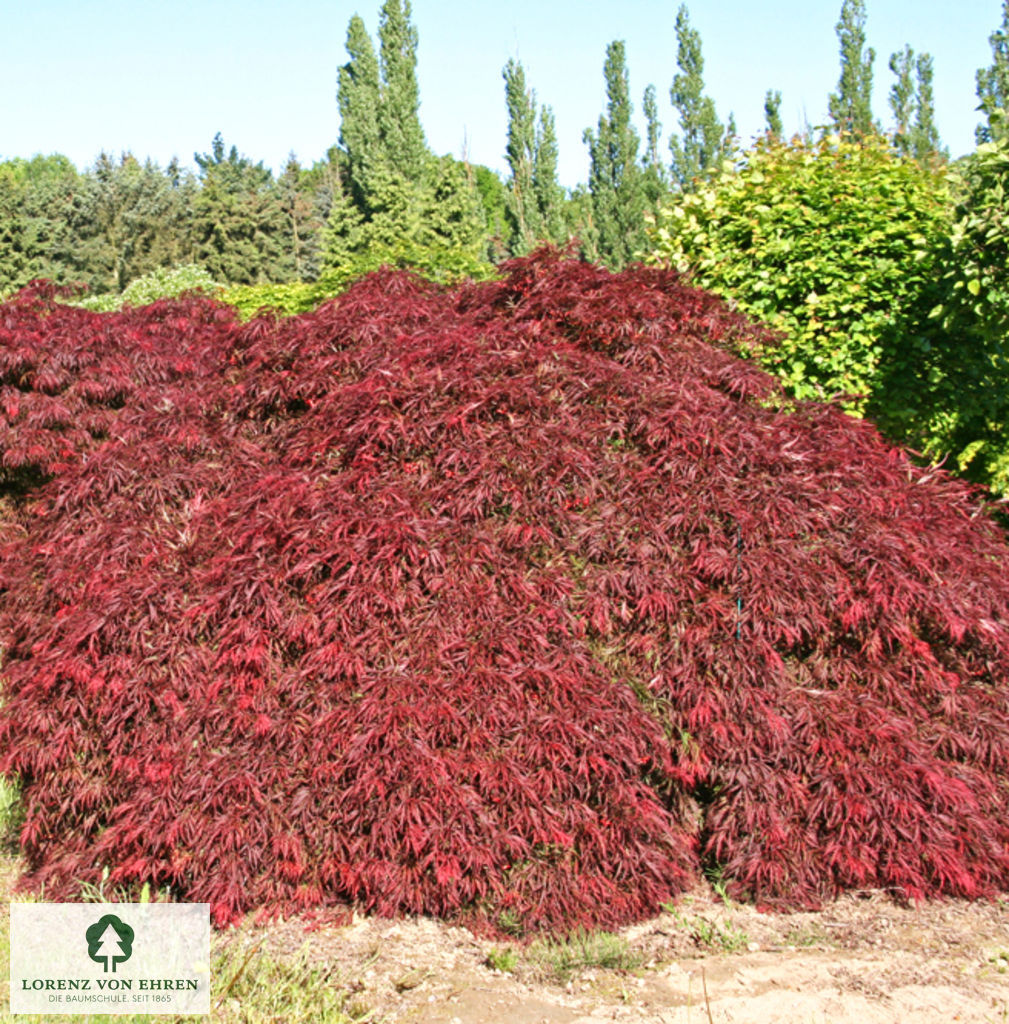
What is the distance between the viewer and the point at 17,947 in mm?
3369

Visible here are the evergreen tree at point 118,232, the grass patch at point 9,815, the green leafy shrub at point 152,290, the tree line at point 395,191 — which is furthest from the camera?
the evergreen tree at point 118,232

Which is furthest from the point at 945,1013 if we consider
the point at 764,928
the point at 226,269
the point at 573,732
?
the point at 226,269

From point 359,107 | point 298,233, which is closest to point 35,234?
point 298,233

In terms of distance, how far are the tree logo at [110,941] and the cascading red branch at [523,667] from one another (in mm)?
200

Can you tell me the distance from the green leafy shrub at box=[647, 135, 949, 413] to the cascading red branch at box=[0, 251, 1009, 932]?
176cm

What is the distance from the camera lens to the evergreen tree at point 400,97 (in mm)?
33875

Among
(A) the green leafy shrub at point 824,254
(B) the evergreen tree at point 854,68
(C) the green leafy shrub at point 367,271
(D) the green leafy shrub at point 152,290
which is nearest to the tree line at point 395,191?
(B) the evergreen tree at point 854,68

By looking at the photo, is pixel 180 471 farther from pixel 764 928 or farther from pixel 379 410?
pixel 764 928

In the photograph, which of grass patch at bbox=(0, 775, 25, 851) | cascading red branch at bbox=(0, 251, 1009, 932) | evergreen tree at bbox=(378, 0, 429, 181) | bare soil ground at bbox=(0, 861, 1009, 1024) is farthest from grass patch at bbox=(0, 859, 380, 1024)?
evergreen tree at bbox=(378, 0, 429, 181)

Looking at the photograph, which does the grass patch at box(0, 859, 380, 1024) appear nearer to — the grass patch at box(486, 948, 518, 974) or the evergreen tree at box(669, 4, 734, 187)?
the grass patch at box(486, 948, 518, 974)

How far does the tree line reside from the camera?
97.7ft

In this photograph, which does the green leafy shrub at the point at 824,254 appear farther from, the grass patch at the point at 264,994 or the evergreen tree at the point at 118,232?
the evergreen tree at the point at 118,232

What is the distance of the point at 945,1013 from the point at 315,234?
38991 mm

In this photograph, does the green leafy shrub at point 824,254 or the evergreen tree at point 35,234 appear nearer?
the green leafy shrub at point 824,254
